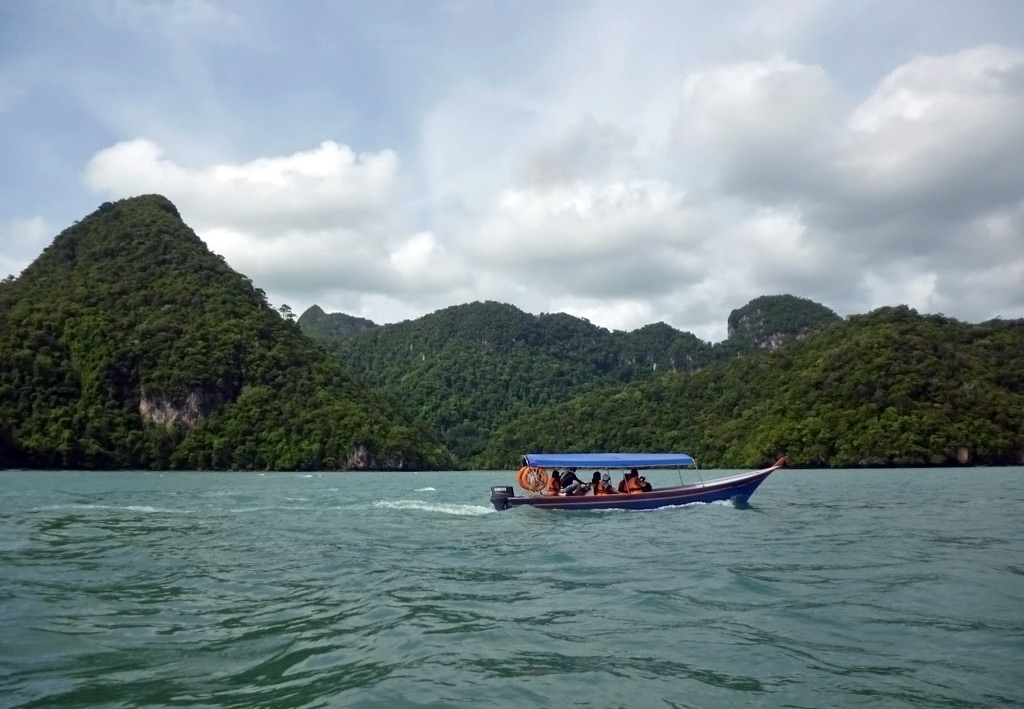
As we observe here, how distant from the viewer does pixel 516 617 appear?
10172 mm

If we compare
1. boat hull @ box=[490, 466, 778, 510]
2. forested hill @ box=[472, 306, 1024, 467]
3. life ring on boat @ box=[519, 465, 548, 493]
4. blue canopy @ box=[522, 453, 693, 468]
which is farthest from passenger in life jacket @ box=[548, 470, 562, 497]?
forested hill @ box=[472, 306, 1024, 467]

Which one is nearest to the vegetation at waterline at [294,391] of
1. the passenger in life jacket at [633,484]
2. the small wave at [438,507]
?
the passenger in life jacket at [633,484]

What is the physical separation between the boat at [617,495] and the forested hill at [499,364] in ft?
374

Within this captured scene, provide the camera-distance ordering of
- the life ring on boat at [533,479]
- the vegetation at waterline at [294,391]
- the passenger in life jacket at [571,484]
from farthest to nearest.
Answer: the vegetation at waterline at [294,391]
the life ring on boat at [533,479]
the passenger in life jacket at [571,484]

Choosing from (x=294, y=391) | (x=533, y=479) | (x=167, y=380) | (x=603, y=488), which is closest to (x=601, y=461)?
(x=603, y=488)

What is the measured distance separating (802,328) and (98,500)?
517ft

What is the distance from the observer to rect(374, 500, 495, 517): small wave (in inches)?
1081

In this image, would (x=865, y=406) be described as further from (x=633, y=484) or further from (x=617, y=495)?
(x=617, y=495)

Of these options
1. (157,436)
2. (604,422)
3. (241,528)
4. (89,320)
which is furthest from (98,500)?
(604,422)

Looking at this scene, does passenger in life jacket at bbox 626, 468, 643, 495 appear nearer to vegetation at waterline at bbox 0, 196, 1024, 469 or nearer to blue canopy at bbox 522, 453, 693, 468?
blue canopy at bbox 522, 453, 693, 468

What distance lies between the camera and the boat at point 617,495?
2625cm

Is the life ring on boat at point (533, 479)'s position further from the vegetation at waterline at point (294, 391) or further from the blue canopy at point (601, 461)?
the vegetation at waterline at point (294, 391)

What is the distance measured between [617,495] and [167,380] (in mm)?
75157

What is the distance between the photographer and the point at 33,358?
8025 cm
